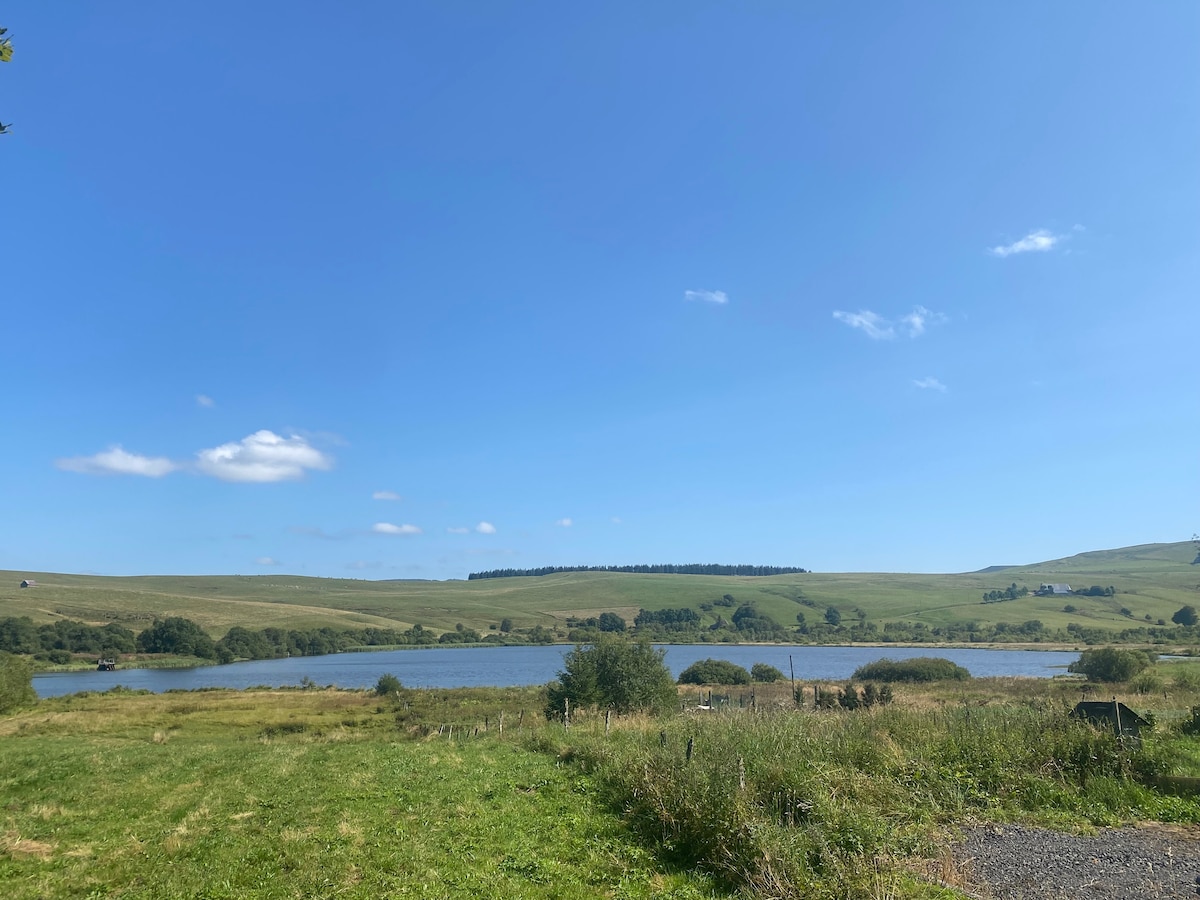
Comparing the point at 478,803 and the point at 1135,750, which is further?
the point at 478,803

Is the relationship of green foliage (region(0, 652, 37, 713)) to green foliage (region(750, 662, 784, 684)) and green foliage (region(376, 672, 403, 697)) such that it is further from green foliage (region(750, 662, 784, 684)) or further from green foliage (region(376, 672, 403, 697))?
green foliage (region(750, 662, 784, 684))

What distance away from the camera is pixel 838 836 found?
995cm

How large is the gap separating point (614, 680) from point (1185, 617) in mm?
167525

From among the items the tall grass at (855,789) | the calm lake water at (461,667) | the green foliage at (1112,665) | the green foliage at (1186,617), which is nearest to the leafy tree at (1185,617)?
the green foliage at (1186,617)

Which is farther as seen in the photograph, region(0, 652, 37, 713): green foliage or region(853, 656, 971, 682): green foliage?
region(853, 656, 971, 682): green foliage

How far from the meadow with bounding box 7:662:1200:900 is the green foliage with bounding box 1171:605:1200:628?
171m

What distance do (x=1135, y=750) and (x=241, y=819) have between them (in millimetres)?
17313

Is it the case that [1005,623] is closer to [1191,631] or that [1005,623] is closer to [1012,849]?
[1191,631]

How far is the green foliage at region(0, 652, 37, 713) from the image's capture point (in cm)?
4603

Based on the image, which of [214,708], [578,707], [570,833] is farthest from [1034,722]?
[214,708]

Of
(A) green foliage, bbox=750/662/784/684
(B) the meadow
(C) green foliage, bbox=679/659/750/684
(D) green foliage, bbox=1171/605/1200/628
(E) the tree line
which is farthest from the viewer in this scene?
(D) green foliage, bbox=1171/605/1200/628

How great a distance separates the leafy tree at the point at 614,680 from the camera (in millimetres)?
39969

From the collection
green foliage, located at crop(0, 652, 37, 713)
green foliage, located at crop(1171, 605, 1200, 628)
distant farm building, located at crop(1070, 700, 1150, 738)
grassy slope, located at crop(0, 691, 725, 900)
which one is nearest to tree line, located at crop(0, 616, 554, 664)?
green foliage, located at crop(0, 652, 37, 713)

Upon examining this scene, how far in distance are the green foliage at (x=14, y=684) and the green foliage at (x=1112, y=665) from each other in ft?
277
